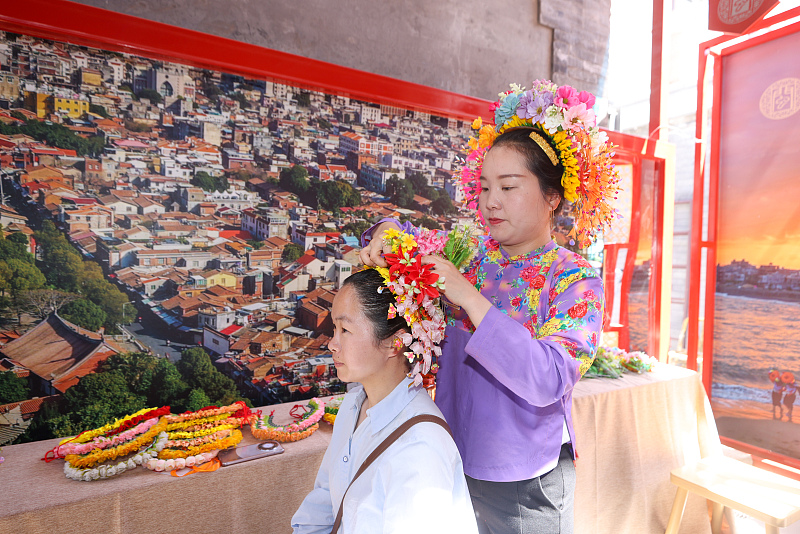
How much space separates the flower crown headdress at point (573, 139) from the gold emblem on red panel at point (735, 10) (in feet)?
11.1

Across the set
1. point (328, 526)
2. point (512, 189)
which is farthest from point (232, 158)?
point (328, 526)

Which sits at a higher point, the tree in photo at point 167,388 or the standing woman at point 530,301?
the standing woman at point 530,301

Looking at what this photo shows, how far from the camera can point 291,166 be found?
8.09 feet

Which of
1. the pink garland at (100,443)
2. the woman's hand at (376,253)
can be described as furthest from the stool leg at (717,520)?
the pink garland at (100,443)

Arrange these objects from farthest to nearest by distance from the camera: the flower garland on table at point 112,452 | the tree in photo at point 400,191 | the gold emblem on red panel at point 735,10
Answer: the gold emblem on red panel at point 735,10, the tree in photo at point 400,191, the flower garland on table at point 112,452

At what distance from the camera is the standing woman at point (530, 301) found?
114cm

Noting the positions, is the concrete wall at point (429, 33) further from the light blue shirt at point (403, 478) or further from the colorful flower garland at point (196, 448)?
the light blue shirt at point (403, 478)

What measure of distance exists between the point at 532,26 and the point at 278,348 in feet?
10.9

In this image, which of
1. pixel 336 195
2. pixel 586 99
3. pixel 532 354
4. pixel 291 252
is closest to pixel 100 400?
pixel 291 252

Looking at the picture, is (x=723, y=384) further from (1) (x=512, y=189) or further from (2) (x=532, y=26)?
(1) (x=512, y=189)

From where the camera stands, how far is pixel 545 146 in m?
1.30

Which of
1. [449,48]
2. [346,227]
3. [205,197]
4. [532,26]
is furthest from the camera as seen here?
[532,26]

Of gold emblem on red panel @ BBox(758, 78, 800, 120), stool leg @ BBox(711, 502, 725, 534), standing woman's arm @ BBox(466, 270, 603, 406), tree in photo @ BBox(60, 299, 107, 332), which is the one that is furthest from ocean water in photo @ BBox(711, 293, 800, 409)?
tree in photo @ BBox(60, 299, 107, 332)

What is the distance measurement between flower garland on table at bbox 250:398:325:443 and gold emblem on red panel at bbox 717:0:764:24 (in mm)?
4414
